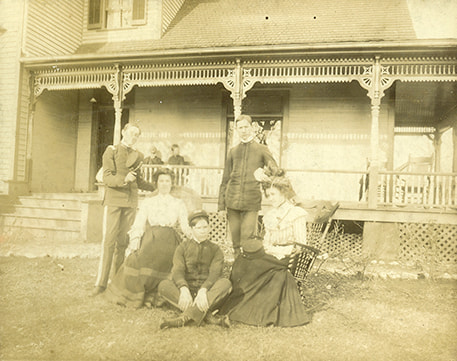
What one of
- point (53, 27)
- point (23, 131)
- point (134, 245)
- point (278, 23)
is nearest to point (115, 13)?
point (53, 27)

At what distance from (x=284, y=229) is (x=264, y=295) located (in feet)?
2.25

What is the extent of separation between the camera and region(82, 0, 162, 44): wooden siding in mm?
11258

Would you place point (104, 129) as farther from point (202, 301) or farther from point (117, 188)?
point (202, 301)

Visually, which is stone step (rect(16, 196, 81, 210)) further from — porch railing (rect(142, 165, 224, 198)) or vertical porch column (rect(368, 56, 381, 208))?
vertical porch column (rect(368, 56, 381, 208))

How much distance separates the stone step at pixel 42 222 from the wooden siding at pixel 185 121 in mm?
3352

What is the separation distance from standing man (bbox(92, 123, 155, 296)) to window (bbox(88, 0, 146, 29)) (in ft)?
28.2

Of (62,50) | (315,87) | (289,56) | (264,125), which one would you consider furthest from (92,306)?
(62,50)

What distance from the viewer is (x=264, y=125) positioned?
34.1 ft

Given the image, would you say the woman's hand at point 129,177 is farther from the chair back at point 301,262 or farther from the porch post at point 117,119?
the porch post at point 117,119

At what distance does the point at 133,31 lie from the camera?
457 inches

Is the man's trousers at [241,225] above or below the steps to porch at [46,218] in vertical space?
above

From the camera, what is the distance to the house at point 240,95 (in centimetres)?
788

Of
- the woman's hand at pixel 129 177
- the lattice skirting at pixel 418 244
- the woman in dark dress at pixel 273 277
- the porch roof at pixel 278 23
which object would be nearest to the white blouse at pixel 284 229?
the woman in dark dress at pixel 273 277

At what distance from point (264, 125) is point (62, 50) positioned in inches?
261
